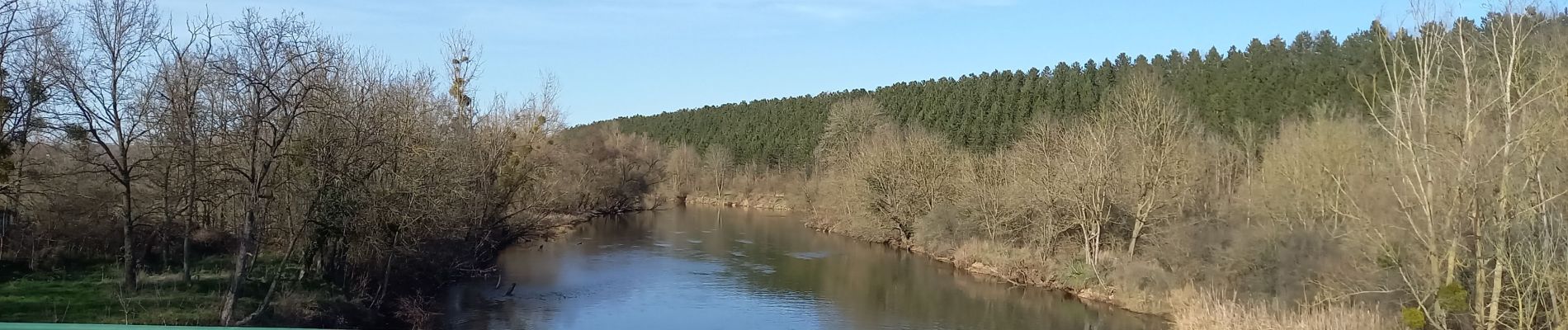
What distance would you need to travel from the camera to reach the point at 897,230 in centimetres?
3678

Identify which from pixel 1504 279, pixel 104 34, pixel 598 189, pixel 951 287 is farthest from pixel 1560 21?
pixel 598 189

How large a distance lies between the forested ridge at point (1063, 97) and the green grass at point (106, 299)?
15999 mm

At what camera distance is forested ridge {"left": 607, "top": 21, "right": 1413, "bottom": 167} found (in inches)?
1451

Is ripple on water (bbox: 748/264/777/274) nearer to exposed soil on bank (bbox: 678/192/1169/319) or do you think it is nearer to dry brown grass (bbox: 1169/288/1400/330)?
exposed soil on bank (bbox: 678/192/1169/319)

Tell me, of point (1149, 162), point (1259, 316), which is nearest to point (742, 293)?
point (1149, 162)

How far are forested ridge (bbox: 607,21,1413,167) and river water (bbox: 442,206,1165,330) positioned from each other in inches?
343

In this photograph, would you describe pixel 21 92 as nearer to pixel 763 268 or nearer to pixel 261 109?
pixel 261 109

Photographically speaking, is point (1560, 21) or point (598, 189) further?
point (598, 189)

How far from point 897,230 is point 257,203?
26368 mm

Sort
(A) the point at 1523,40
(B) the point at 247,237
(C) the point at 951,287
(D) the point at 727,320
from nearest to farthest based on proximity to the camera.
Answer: (A) the point at 1523,40, (B) the point at 247,237, (D) the point at 727,320, (C) the point at 951,287

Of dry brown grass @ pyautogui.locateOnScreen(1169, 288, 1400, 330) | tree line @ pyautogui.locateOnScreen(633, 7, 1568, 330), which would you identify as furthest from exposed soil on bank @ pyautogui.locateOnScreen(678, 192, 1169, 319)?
dry brown grass @ pyautogui.locateOnScreen(1169, 288, 1400, 330)

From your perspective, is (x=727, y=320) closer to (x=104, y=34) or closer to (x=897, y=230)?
(x=104, y=34)

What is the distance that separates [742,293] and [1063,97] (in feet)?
124

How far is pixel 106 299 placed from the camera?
12969 mm
